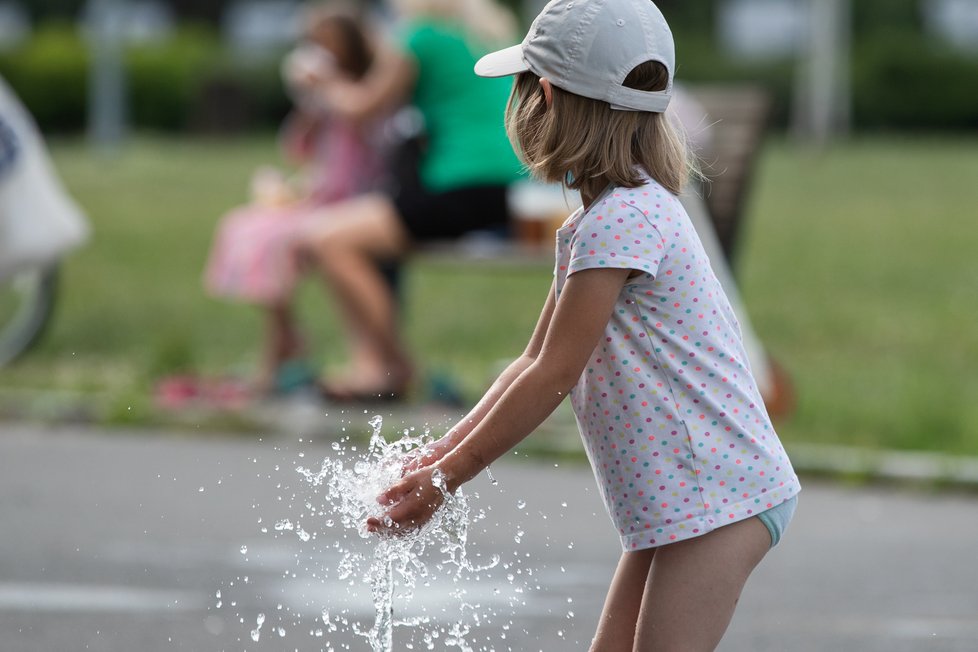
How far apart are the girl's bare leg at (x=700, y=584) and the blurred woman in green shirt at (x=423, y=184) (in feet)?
15.8

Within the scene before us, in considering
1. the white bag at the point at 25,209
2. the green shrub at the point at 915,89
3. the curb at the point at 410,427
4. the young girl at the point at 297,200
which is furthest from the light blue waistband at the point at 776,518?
the green shrub at the point at 915,89

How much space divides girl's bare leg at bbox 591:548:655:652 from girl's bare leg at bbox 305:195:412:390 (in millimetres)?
4592

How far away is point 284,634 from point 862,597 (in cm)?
168

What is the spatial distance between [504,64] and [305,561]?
269 cm

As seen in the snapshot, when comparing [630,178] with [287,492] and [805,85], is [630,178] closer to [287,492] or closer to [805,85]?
[287,492]

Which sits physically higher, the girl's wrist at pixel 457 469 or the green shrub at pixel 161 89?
the girl's wrist at pixel 457 469

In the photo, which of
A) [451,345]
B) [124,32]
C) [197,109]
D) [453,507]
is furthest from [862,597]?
[124,32]

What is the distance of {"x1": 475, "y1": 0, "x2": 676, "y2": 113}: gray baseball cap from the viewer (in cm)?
292

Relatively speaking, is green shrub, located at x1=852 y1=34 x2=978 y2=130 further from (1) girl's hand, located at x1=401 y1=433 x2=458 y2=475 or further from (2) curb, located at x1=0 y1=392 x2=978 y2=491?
(1) girl's hand, located at x1=401 y1=433 x2=458 y2=475

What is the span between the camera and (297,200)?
28.3 ft

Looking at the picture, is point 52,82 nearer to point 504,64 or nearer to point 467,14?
point 467,14

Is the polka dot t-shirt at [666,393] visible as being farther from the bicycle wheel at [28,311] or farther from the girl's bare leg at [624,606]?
the bicycle wheel at [28,311]

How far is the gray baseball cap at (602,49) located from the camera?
292 cm

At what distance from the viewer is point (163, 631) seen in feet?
14.9
